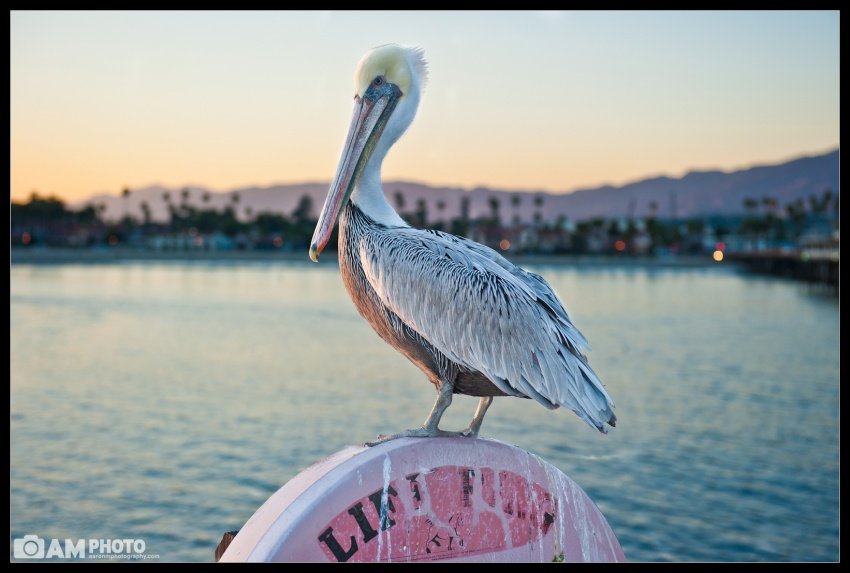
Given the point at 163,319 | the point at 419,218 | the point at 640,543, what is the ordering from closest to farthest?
1. the point at 640,543
2. the point at 163,319
3. the point at 419,218

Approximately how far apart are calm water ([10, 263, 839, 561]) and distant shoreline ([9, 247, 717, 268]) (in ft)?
243

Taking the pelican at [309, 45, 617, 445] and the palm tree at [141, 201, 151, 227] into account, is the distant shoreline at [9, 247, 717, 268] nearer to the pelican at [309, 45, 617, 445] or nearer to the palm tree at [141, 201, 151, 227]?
the palm tree at [141, 201, 151, 227]

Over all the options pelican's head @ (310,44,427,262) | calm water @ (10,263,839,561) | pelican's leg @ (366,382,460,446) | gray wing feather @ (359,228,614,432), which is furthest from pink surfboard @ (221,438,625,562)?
calm water @ (10,263,839,561)

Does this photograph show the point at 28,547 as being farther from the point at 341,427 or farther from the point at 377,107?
the point at 377,107

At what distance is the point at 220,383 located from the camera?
2361 cm

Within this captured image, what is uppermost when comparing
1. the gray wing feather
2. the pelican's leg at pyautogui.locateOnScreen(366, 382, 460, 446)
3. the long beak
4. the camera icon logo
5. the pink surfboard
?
the long beak

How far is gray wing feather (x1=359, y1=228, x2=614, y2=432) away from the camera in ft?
11.1

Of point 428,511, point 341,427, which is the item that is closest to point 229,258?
point 341,427

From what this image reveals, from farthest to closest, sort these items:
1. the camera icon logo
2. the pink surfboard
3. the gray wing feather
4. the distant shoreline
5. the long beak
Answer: the distant shoreline < the camera icon logo < the long beak < the gray wing feather < the pink surfboard

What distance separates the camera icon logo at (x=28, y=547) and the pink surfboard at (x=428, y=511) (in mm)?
8558

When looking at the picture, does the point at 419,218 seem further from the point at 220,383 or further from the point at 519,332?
the point at 519,332

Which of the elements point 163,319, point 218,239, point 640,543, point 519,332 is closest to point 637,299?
point 163,319

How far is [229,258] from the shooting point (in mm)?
122438
